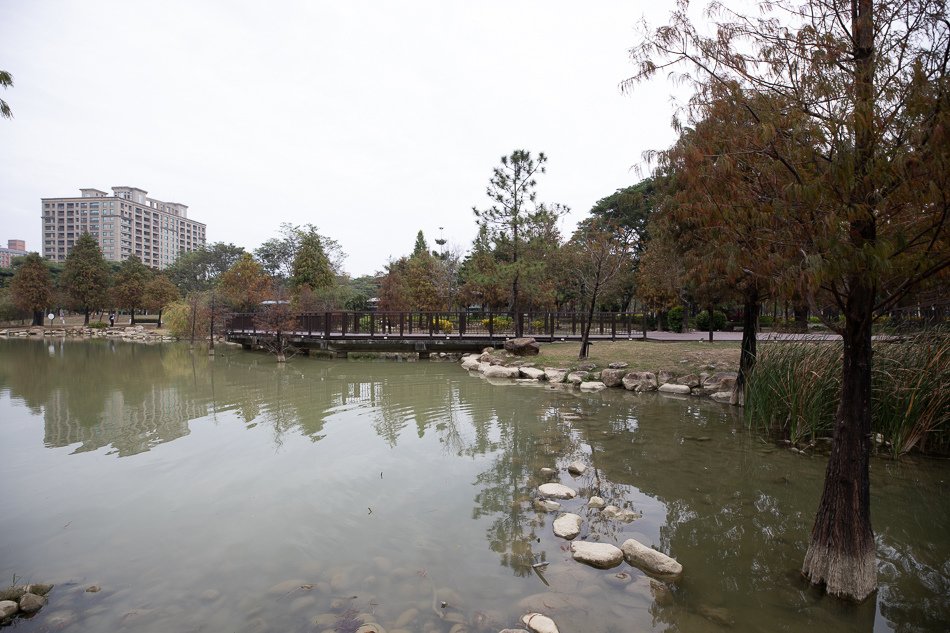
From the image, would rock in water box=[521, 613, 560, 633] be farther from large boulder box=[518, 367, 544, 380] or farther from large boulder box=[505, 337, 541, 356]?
large boulder box=[505, 337, 541, 356]

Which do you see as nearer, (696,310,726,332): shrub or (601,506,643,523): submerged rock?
(601,506,643,523): submerged rock

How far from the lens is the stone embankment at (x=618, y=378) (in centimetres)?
1022

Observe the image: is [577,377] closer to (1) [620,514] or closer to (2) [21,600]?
(1) [620,514]

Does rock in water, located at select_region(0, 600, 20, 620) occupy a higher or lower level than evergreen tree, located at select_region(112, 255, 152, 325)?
lower

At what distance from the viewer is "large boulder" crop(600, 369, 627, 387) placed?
11.4 m

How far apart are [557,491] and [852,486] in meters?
2.54

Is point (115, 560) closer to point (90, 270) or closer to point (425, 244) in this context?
point (425, 244)

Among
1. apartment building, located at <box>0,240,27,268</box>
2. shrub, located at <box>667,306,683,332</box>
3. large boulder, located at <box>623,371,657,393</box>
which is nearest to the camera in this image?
large boulder, located at <box>623,371,657,393</box>

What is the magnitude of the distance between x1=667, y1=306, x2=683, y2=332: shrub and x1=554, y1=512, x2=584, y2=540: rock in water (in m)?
23.3

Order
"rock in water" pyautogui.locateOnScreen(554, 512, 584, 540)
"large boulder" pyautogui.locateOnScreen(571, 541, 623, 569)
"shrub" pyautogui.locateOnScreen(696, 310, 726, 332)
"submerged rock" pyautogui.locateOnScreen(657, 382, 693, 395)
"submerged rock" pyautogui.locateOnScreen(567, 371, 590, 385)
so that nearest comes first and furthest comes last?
"large boulder" pyautogui.locateOnScreen(571, 541, 623, 569) → "rock in water" pyautogui.locateOnScreen(554, 512, 584, 540) → "submerged rock" pyautogui.locateOnScreen(657, 382, 693, 395) → "submerged rock" pyautogui.locateOnScreen(567, 371, 590, 385) → "shrub" pyautogui.locateOnScreen(696, 310, 726, 332)

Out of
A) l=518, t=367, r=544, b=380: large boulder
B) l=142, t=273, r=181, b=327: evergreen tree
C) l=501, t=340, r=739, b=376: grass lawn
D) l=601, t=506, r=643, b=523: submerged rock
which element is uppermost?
l=142, t=273, r=181, b=327: evergreen tree

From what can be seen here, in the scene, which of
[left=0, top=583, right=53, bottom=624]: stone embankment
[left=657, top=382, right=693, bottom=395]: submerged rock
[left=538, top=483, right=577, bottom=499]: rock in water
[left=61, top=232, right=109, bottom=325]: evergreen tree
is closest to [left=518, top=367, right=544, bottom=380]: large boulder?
[left=657, top=382, right=693, bottom=395]: submerged rock

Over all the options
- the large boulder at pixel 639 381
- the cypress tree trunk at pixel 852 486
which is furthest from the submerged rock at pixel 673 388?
the cypress tree trunk at pixel 852 486

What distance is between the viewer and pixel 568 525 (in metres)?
4.09
